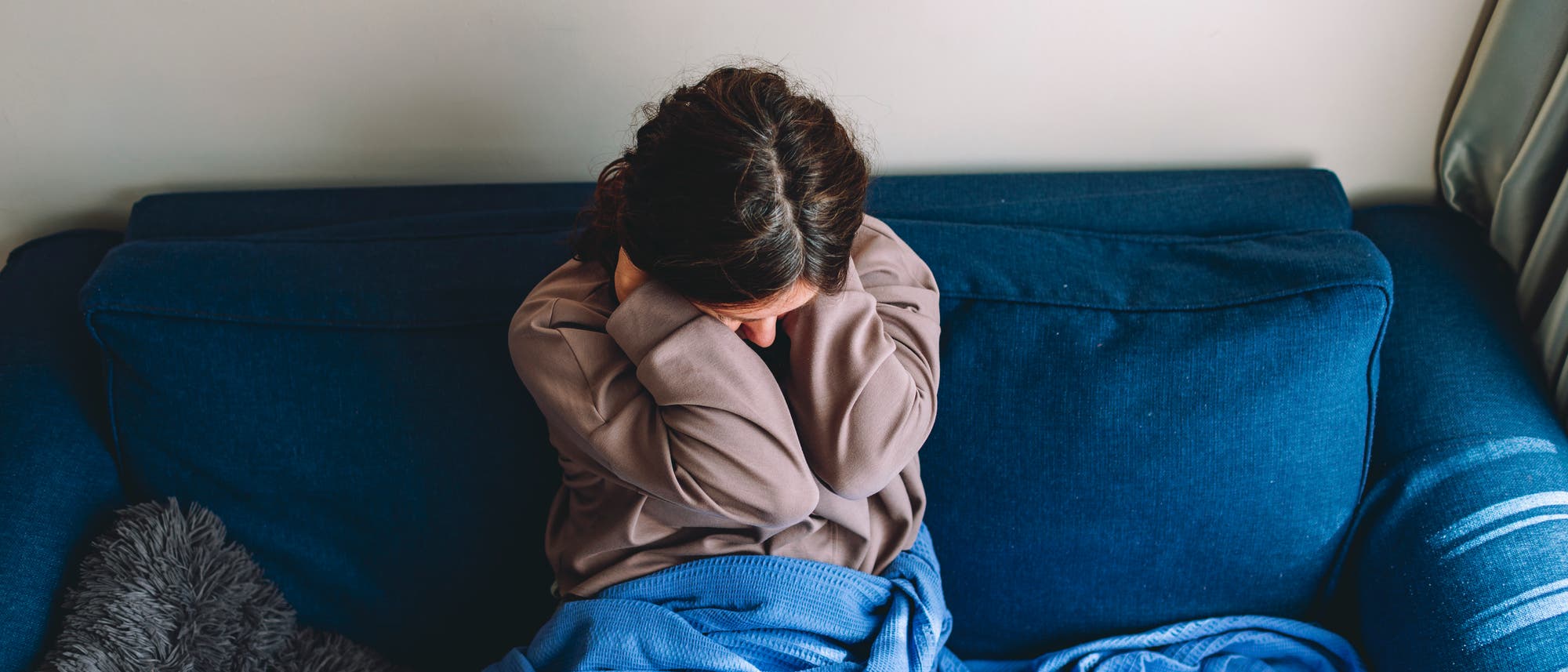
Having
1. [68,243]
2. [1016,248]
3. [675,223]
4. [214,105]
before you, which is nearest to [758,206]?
[675,223]

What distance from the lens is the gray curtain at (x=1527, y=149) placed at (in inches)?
44.3

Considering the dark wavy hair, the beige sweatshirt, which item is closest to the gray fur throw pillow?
the beige sweatshirt

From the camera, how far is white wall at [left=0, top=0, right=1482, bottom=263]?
117 cm

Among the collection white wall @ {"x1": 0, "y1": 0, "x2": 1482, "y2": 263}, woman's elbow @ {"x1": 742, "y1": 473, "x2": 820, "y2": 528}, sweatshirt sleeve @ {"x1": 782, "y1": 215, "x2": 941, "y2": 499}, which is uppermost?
white wall @ {"x1": 0, "y1": 0, "x2": 1482, "y2": 263}

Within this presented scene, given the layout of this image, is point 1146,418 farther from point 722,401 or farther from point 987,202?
point 722,401

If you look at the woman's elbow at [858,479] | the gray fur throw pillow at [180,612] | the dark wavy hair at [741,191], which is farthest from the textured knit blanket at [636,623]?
the dark wavy hair at [741,191]

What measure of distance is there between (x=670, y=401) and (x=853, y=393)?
6.5 inches

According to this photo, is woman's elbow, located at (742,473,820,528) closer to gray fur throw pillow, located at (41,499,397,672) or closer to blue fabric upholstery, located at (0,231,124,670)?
gray fur throw pillow, located at (41,499,397,672)

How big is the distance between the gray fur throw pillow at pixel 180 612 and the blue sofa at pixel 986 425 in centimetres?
3

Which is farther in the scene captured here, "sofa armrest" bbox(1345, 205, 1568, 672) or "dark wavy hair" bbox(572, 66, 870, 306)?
"sofa armrest" bbox(1345, 205, 1568, 672)

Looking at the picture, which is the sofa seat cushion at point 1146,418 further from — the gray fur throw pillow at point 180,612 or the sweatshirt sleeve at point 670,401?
the gray fur throw pillow at point 180,612

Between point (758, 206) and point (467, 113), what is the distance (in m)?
0.65

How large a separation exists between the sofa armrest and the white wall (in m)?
0.19

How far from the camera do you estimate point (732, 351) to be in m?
0.90
